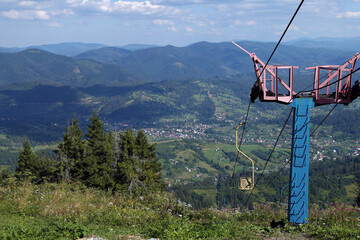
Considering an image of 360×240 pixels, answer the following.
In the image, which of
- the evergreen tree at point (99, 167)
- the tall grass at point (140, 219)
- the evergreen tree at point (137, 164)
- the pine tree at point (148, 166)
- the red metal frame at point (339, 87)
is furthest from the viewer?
the pine tree at point (148, 166)

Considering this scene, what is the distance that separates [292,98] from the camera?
881cm

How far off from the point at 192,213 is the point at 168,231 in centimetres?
298

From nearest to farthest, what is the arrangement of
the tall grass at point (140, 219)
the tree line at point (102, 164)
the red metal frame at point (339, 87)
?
the tall grass at point (140, 219) < the red metal frame at point (339, 87) < the tree line at point (102, 164)

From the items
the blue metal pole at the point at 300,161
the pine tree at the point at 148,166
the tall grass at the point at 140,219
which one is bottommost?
the pine tree at the point at 148,166

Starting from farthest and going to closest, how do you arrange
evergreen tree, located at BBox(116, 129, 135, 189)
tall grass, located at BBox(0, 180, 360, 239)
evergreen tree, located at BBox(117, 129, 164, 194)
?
1. evergreen tree, located at BBox(117, 129, 164, 194)
2. evergreen tree, located at BBox(116, 129, 135, 189)
3. tall grass, located at BBox(0, 180, 360, 239)

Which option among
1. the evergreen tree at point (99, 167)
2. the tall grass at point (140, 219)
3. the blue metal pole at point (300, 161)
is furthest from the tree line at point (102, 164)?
the blue metal pole at point (300, 161)

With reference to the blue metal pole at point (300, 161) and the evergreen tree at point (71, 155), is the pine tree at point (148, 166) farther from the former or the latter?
the blue metal pole at point (300, 161)

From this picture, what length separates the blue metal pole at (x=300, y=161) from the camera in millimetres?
8766

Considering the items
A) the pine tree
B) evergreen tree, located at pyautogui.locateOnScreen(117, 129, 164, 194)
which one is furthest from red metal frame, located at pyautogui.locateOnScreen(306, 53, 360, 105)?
the pine tree

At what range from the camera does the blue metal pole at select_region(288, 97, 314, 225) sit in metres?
8.77

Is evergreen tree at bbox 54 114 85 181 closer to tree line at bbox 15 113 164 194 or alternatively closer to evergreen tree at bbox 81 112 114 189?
tree line at bbox 15 113 164 194

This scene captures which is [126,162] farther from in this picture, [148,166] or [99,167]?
[148,166]

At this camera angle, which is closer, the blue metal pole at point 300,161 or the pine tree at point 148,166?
the blue metal pole at point 300,161

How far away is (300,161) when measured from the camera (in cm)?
890
